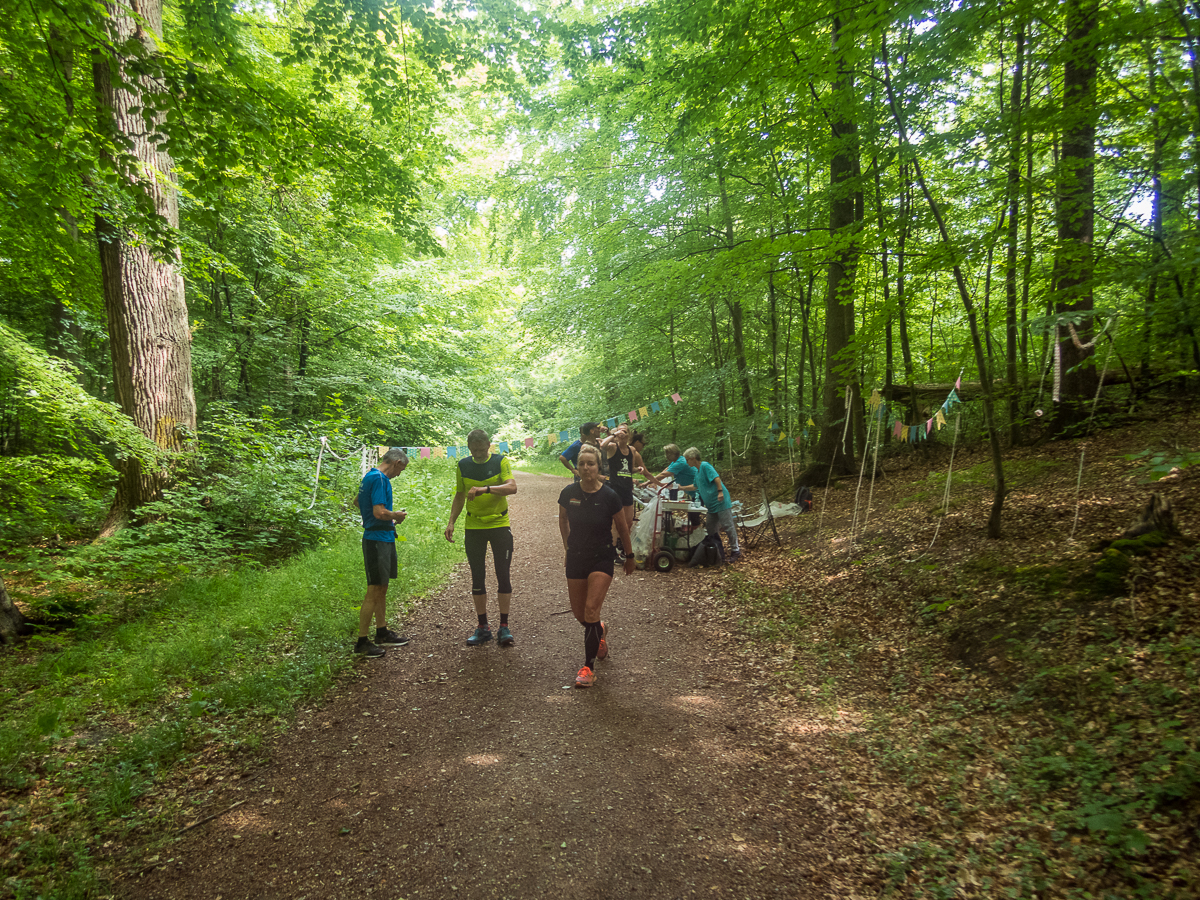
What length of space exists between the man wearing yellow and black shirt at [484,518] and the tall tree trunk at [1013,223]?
15.7 feet

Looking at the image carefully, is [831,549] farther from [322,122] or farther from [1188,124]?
[322,122]

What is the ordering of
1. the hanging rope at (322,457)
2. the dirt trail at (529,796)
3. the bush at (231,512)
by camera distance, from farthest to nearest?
the hanging rope at (322,457) < the bush at (231,512) < the dirt trail at (529,796)

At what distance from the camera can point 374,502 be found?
194 inches

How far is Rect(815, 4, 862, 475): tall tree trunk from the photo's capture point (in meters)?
5.75

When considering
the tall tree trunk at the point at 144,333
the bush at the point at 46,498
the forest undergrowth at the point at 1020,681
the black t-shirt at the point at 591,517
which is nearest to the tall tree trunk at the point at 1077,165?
the forest undergrowth at the point at 1020,681

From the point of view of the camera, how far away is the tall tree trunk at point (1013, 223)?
475 cm

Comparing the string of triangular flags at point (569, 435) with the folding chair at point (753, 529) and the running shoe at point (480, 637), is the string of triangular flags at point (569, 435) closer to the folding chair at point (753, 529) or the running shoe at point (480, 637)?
the folding chair at point (753, 529)

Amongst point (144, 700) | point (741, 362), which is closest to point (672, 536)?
point (144, 700)

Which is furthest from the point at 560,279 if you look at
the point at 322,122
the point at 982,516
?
the point at 982,516

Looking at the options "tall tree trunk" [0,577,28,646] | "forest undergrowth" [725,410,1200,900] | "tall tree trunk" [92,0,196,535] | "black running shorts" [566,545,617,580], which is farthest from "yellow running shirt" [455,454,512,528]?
"tall tree trunk" [92,0,196,535]

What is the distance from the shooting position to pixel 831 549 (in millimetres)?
7422

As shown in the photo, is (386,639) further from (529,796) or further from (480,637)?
(529,796)

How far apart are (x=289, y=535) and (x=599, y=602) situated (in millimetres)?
5608

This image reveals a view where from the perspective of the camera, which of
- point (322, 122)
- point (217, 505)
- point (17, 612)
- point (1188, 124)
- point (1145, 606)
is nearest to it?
point (1188, 124)
